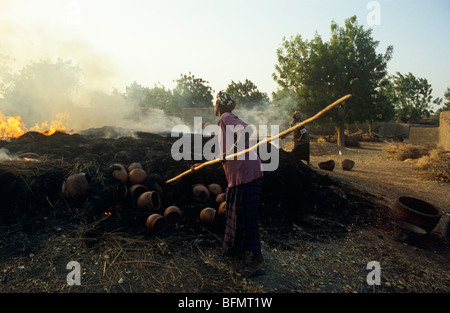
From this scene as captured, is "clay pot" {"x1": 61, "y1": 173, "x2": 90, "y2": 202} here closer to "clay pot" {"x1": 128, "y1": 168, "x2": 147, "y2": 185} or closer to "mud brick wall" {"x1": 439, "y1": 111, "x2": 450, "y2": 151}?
"clay pot" {"x1": 128, "y1": 168, "x2": 147, "y2": 185}

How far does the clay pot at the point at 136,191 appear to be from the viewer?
4129 millimetres

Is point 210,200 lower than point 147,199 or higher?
lower

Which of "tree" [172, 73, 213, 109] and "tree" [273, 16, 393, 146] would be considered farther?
"tree" [172, 73, 213, 109]

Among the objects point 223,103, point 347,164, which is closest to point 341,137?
point 347,164

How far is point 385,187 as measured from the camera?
673cm

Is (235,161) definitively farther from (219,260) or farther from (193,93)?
(193,93)

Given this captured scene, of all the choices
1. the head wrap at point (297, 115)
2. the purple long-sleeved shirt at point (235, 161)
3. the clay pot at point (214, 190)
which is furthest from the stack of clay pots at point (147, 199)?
the head wrap at point (297, 115)

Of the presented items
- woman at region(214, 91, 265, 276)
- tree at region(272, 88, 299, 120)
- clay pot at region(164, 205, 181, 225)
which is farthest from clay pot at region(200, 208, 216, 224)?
tree at region(272, 88, 299, 120)

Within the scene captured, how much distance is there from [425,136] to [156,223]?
14.3 meters

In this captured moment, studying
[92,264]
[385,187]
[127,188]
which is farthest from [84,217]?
[385,187]

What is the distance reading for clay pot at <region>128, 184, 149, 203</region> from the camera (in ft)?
13.5

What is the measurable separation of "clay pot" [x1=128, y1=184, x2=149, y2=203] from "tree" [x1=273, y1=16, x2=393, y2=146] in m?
12.2

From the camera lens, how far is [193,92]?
36094mm
